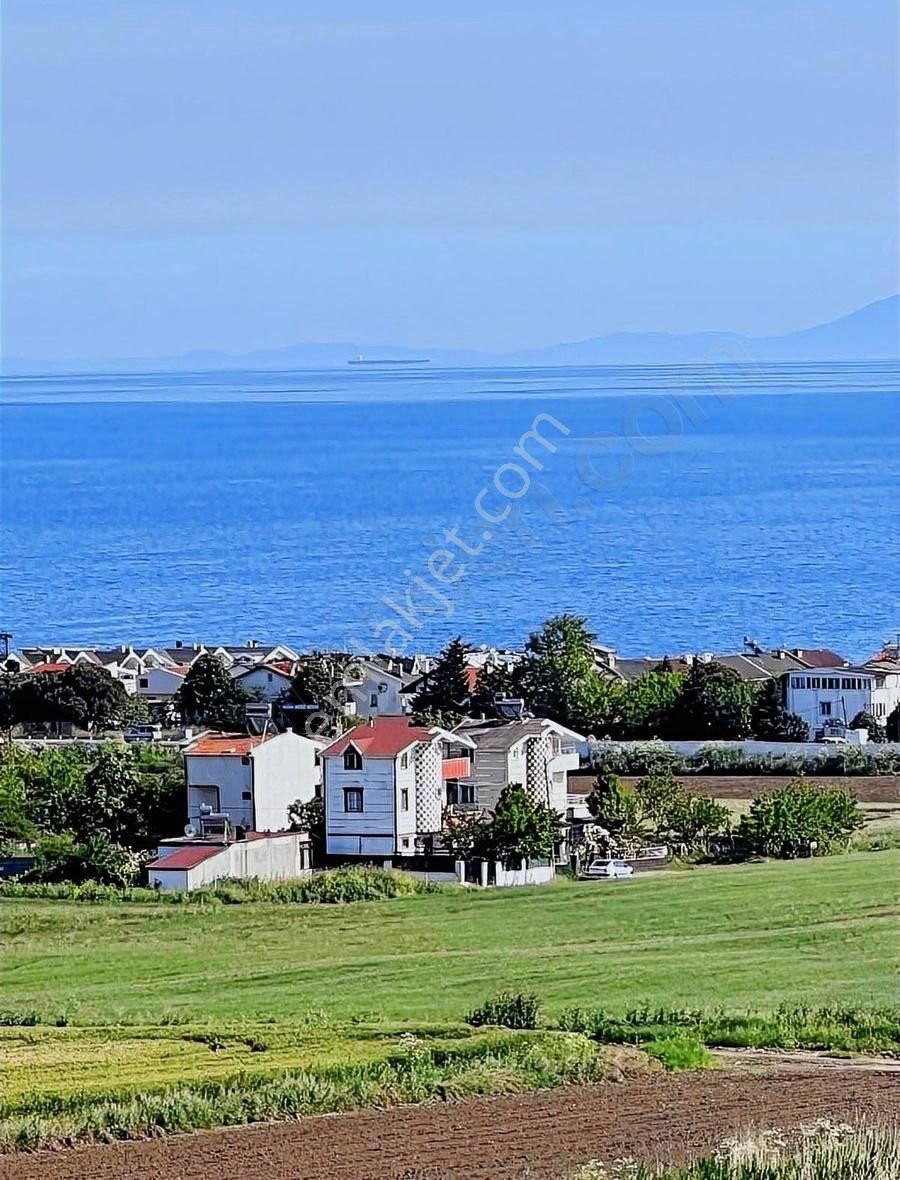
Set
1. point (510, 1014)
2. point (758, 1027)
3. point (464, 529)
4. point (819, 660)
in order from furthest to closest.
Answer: point (464, 529), point (819, 660), point (510, 1014), point (758, 1027)

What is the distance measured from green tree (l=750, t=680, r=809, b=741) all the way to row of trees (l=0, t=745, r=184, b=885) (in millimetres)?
3351

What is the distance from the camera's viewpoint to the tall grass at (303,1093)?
15.1 ft

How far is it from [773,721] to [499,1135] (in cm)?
612

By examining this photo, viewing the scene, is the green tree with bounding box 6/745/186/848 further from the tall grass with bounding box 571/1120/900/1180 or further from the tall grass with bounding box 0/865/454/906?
the tall grass with bounding box 571/1120/900/1180

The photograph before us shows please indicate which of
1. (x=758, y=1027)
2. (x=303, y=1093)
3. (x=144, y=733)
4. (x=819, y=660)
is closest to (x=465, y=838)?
(x=758, y=1027)

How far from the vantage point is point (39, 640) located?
17750 mm

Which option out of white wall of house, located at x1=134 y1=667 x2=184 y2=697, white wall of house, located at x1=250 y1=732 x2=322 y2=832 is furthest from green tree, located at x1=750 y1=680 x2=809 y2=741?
white wall of house, located at x1=134 y1=667 x2=184 y2=697

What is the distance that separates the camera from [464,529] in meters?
27.4

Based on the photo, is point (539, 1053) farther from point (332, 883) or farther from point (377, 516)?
point (377, 516)

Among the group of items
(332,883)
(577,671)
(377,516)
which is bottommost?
(332,883)

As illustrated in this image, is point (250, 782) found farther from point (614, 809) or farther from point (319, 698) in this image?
point (319, 698)

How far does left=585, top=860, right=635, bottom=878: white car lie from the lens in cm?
757

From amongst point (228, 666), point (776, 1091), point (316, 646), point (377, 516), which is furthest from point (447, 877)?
point (377, 516)

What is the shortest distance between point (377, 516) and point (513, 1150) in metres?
24.5
